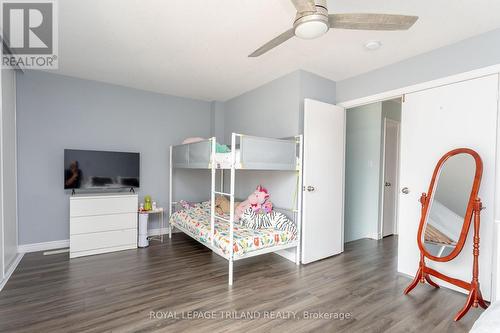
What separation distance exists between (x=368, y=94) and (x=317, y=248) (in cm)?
207

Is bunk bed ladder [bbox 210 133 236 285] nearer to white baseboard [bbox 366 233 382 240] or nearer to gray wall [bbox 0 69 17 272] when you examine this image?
gray wall [bbox 0 69 17 272]

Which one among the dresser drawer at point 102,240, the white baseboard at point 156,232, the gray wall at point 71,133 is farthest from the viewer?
the white baseboard at point 156,232

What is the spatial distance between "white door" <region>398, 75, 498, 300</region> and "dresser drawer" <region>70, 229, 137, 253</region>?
11.4ft

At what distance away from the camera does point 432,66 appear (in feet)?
8.83

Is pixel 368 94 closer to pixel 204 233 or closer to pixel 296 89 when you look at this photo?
pixel 296 89

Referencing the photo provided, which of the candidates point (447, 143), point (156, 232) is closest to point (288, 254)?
point (447, 143)

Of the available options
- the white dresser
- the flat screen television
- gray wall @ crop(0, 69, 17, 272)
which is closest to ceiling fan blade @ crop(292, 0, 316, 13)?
gray wall @ crop(0, 69, 17, 272)

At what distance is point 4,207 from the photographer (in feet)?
8.80

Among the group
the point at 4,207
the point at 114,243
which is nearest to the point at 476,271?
the point at 114,243

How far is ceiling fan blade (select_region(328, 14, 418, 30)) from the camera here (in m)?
1.55

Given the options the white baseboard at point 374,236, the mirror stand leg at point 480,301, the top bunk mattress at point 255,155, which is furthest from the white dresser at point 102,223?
the mirror stand leg at point 480,301

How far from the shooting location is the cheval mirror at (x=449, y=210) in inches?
88.1

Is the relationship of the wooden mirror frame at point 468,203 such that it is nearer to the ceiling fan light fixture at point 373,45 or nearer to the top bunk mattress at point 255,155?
the ceiling fan light fixture at point 373,45

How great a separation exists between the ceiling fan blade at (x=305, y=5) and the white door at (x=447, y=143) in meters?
1.93
